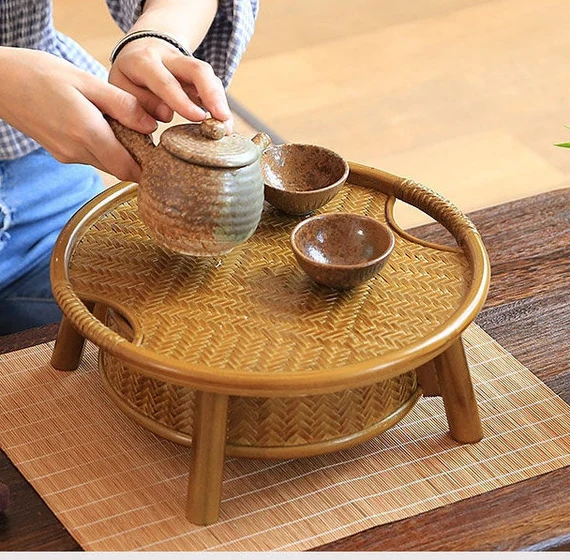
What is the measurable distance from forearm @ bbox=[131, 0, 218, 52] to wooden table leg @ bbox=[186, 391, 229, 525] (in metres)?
0.55

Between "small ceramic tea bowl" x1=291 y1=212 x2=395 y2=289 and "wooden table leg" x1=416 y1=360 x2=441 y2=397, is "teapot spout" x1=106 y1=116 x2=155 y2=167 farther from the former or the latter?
"wooden table leg" x1=416 y1=360 x2=441 y2=397

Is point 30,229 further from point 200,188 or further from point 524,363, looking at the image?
point 524,363

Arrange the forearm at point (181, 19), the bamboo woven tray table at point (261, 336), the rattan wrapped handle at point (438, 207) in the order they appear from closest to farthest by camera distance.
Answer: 1. the bamboo woven tray table at point (261, 336)
2. the rattan wrapped handle at point (438, 207)
3. the forearm at point (181, 19)

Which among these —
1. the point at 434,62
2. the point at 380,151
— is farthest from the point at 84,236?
the point at 434,62

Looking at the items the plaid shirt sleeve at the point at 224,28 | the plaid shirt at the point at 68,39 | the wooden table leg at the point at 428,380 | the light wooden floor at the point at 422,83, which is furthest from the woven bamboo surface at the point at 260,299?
the light wooden floor at the point at 422,83

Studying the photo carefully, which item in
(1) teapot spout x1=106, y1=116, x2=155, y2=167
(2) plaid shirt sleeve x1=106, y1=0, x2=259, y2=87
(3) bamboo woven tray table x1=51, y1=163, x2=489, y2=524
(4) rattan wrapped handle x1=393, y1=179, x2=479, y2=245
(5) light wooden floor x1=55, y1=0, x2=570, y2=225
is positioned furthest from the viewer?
(5) light wooden floor x1=55, y1=0, x2=570, y2=225

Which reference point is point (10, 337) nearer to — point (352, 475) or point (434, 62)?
point (352, 475)

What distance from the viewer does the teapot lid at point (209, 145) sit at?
108cm

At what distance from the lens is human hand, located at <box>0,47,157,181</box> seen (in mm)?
1144

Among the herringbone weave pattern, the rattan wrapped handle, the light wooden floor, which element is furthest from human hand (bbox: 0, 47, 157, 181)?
the light wooden floor

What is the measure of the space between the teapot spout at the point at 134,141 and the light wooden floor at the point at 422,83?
1283 mm

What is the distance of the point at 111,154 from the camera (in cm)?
115

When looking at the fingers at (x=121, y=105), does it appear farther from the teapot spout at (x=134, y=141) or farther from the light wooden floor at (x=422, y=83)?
the light wooden floor at (x=422, y=83)

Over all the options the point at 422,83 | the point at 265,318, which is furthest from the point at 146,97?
the point at 422,83
